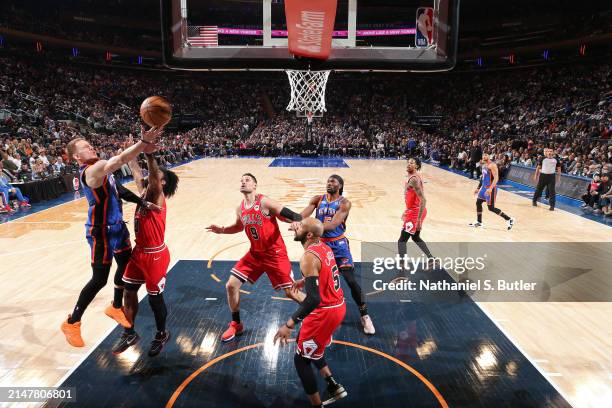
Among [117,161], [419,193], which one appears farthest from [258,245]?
[419,193]

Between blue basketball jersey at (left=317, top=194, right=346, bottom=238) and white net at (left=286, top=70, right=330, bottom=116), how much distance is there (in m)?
7.90

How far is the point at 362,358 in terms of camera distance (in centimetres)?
423

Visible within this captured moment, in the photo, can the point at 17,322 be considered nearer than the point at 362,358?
No

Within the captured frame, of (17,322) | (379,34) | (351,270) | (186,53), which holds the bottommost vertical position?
(17,322)

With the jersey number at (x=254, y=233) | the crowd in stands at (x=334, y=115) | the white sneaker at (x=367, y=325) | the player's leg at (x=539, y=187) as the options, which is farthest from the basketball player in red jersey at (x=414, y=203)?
the crowd in stands at (x=334, y=115)

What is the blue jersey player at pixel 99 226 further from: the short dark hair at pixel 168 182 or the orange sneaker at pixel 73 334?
the short dark hair at pixel 168 182

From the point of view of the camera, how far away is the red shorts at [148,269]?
4008mm

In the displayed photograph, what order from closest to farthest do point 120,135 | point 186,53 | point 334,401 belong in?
point 334,401, point 186,53, point 120,135

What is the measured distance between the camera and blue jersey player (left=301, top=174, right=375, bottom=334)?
179 inches

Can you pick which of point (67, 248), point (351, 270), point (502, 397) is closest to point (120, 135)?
point (67, 248)

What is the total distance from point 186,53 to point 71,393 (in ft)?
18.1

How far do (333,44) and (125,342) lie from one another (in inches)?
230

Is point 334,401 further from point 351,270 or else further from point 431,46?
point 431,46

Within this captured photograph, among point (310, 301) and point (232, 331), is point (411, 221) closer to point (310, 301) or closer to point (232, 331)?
point (232, 331)
